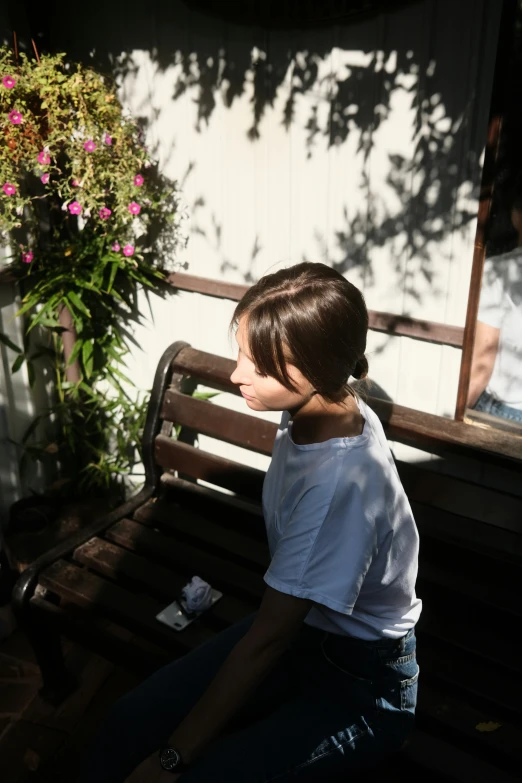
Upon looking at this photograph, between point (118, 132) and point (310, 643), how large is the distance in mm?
2429

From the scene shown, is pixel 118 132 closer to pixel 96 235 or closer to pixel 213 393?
pixel 96 235

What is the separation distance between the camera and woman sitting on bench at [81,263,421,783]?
179cm

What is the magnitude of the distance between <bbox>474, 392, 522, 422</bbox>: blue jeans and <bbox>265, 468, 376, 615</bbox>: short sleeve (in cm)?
141

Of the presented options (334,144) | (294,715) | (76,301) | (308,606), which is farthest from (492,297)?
(76,301)

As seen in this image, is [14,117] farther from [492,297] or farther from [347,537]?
[347,537]

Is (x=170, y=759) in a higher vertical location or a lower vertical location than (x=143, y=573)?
higher

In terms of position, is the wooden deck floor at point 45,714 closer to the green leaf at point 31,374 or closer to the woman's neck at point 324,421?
the green leaf at point 31,374

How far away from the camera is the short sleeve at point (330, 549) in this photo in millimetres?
1762

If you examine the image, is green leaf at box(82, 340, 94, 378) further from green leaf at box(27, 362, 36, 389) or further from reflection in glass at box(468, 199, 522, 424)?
reflection in glass at box(468, 199, 522, 424)

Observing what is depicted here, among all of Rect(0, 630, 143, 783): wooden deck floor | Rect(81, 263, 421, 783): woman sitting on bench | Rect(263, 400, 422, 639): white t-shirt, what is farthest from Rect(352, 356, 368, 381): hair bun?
Rect(0, 630, 143, 783): wooden deck floor

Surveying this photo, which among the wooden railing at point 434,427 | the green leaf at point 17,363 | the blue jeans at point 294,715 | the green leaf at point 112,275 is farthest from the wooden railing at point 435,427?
the green leaf at point 17,363

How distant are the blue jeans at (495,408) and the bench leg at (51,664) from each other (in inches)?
79.5

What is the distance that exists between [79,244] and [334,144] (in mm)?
1425

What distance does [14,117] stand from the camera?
3150mm
